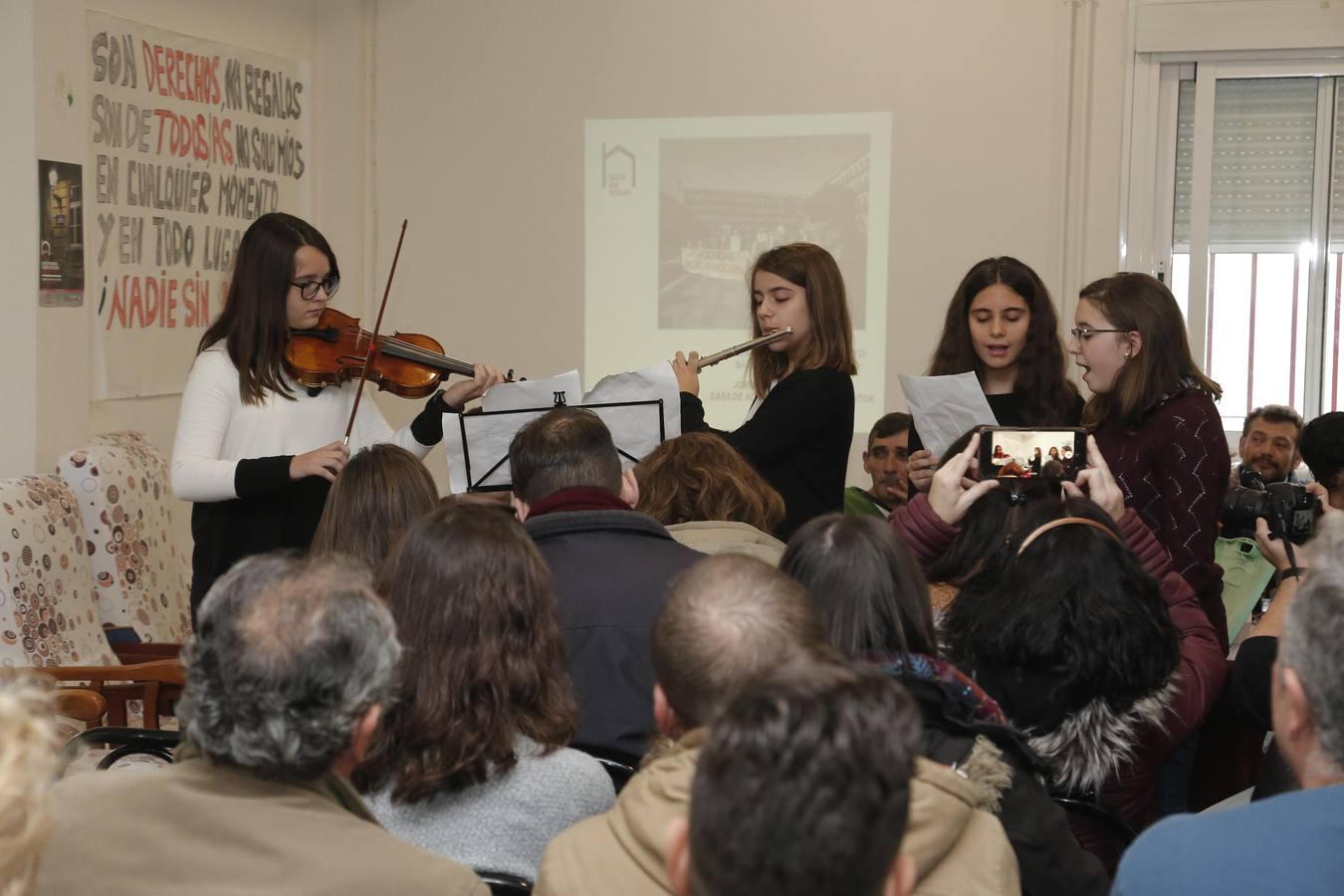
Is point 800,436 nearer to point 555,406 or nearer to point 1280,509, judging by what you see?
point 555,406

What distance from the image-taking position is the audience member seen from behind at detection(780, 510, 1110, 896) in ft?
4.00

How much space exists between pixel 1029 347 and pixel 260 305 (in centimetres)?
174

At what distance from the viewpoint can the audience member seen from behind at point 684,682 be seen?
3.89 ft

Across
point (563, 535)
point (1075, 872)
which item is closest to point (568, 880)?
point (1075, 872)

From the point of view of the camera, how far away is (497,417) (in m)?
3.14

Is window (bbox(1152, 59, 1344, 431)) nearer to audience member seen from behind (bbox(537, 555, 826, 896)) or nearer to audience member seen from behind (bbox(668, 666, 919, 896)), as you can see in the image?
audience member seen from behind (bbox(537, 555, 826, 896))

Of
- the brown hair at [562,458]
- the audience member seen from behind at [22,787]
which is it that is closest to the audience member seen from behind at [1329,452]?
the brown hair at [562,458]

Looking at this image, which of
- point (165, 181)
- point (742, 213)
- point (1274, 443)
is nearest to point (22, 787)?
point (165, 181)

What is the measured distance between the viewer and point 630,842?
1199mm

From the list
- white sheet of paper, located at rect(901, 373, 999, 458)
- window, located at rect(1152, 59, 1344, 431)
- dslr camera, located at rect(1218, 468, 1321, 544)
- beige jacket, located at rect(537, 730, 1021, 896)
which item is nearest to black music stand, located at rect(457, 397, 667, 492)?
white sheet of paper, located at rect(901, 373, 999, 458)

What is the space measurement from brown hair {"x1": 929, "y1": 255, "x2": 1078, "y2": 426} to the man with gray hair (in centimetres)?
223

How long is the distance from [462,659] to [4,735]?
634 millimetres

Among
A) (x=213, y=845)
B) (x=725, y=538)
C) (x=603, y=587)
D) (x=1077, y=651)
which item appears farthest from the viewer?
(x=725, y=538)

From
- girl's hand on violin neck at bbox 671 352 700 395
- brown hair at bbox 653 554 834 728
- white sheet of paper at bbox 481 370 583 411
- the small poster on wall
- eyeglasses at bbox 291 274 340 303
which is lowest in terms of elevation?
brown hair at bbox 653 554 834 728
